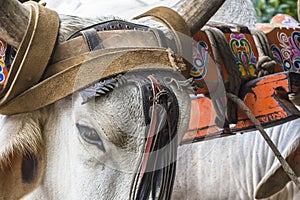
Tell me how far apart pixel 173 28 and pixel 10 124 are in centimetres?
57

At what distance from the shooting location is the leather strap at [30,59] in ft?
6.33

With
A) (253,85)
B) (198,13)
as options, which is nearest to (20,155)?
(198,13)

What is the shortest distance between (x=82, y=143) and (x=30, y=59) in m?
0.27

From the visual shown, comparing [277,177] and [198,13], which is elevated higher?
[198,13]

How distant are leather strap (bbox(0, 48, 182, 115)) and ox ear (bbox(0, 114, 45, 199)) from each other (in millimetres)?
53

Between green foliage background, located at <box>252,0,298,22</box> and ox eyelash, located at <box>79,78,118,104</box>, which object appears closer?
ox eyelash, located at <box>79,78,118,104</box>

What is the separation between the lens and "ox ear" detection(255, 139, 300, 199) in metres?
2.73

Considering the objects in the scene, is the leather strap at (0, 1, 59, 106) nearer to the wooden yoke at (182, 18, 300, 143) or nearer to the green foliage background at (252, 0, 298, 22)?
the wooden yoke at (182, 18, 300, 143)

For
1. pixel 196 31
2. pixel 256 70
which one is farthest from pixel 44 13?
pixel 256 70

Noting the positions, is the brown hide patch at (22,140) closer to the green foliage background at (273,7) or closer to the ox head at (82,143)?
the ox head at (82,143)

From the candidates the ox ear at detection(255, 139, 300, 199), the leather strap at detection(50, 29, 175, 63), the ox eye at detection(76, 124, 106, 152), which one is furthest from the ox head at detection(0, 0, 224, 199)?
the ox ear at detection(255, 139, 300, 199)

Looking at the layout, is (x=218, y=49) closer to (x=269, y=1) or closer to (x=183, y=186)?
(x=183, y=186)

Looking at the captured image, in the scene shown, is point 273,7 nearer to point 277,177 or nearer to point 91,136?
point 277,177

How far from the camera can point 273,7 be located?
22.9 ft
